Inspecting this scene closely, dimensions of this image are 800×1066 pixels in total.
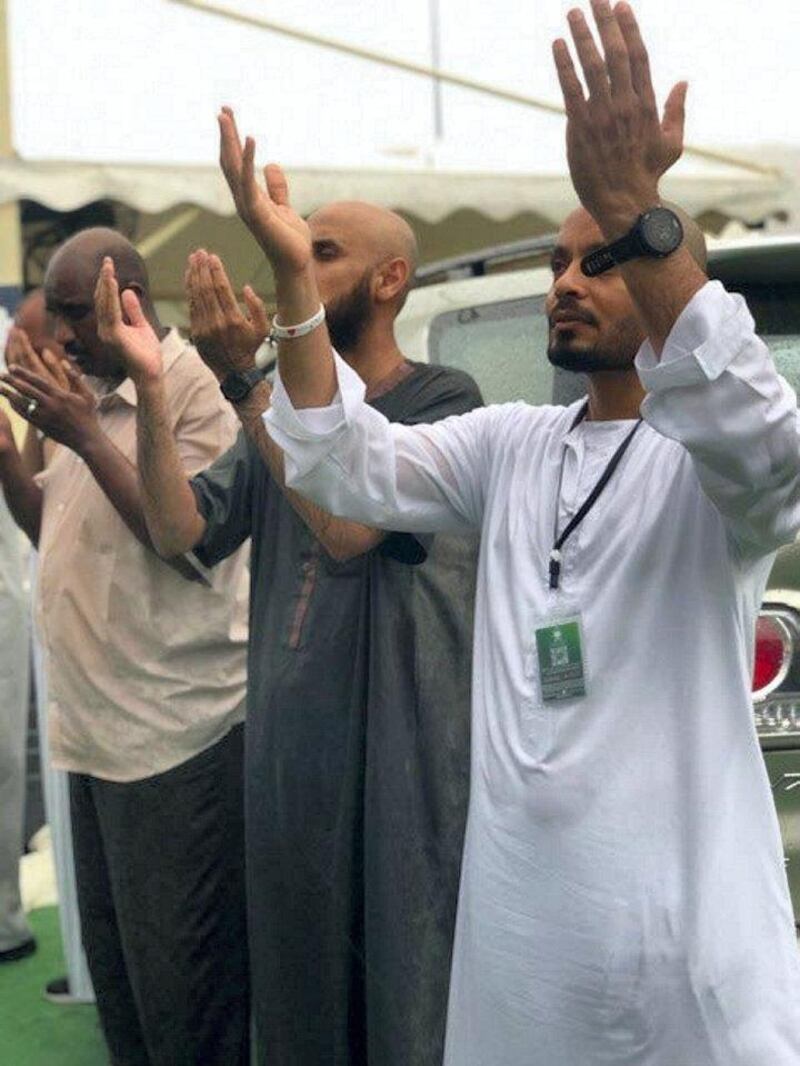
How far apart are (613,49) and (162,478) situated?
5.66 feet

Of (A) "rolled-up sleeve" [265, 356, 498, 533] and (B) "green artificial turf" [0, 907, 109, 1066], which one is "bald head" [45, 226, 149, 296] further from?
(B) "green artificial turf" [0, 907, 109, 1066]

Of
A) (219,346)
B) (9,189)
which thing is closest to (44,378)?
(219,346)

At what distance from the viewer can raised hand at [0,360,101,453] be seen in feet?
13.4

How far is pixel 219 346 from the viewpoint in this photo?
3.53 meters

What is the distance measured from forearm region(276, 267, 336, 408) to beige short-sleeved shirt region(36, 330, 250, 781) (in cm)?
154

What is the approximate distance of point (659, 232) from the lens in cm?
235

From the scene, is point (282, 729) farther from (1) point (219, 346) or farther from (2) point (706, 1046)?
(2) point (706, 1046)

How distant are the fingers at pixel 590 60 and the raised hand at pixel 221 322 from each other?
1197mm

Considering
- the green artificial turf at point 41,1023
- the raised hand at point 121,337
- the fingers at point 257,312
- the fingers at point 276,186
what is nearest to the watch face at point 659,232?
the fingers at point 276,186

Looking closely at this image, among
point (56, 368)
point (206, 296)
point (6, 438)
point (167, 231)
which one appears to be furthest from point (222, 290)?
point (167, 231)

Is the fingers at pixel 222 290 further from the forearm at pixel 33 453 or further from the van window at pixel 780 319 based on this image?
the forearm at pixel 33 453

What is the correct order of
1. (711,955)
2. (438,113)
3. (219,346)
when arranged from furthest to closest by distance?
(438,113) < (219,346) < (711,955)

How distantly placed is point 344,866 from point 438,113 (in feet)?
51.3

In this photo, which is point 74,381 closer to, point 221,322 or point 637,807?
point 221,322
